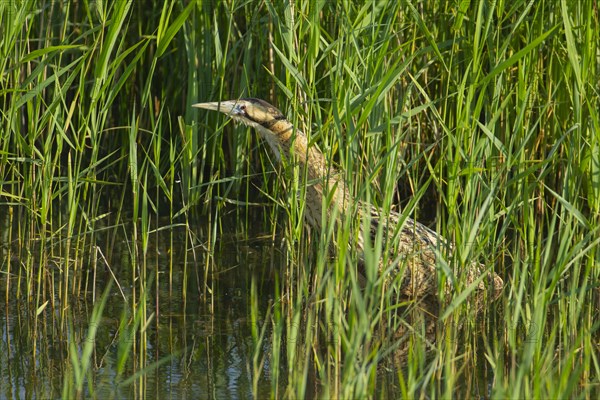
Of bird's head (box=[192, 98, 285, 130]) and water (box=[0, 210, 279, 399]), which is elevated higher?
bird's head (box=[192, 98, 285, 130])

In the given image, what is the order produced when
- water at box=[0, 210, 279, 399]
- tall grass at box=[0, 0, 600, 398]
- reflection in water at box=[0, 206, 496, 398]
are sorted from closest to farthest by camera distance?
tall grass at box=[0, 0, 600, 398], reflection in water at box=[0, 206, 496, 398], water at box=[0, 210, 279, 399]

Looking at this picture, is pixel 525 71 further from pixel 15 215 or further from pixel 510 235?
pixel 15 215

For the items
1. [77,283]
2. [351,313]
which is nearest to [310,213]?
[77,283]

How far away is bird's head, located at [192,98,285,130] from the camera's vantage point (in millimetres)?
5043

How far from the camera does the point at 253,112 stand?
16.6 ft

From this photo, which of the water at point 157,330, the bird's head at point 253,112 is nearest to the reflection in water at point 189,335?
the water at point 157,330

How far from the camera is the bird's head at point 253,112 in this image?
504 cm

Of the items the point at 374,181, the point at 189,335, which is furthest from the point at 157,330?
the point at 374,181

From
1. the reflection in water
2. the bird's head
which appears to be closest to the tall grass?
the reflection in water

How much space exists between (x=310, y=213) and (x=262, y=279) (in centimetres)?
48

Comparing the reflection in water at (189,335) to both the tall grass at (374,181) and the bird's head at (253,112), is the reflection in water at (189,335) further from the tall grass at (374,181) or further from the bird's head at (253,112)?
the bird's head at (253,112)

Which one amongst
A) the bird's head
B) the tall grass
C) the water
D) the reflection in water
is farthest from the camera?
the bird's head

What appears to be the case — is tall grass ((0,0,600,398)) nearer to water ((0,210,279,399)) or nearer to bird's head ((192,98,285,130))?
water ((0,210,279,399))

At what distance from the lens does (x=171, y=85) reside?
6551mm
